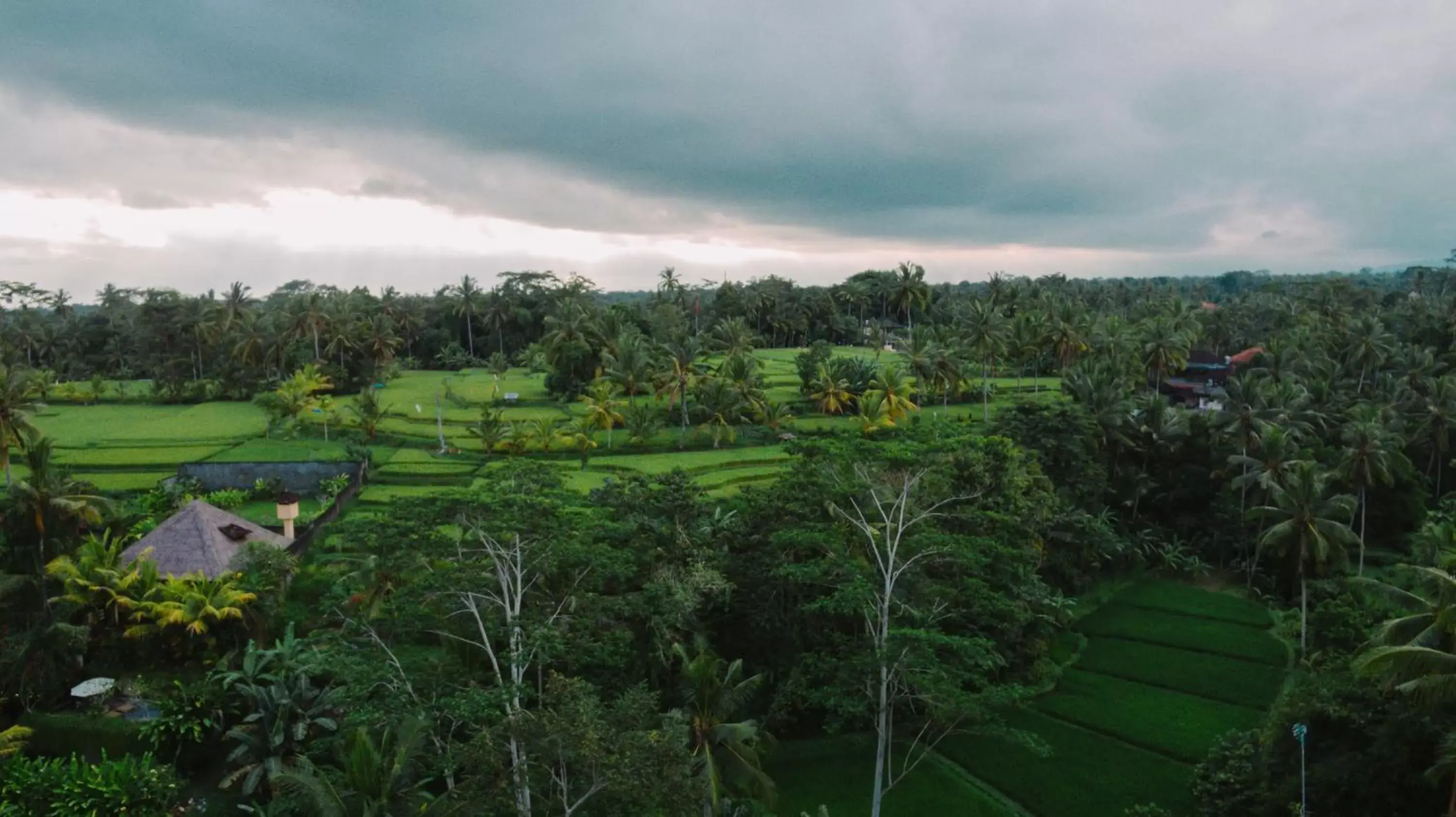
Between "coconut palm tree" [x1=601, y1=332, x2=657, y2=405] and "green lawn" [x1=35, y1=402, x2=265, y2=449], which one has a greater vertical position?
"coconut palm tree" [x1=601, y1=332, x2=657, y2=405]

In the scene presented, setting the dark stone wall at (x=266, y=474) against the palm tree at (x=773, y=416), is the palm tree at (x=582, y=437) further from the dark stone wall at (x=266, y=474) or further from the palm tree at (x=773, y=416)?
the dark stone wall at (x=266, y=474)

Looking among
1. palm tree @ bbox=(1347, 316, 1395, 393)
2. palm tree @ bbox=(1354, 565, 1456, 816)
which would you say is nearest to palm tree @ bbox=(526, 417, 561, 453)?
palm tree @ bbox=(1354, 565, 1456, 816)

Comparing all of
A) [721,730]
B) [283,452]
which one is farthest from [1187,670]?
[283,452]

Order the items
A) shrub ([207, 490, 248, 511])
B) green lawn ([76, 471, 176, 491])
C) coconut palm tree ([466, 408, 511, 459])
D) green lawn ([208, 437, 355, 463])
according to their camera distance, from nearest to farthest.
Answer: shrub ([207, 490, 248, 511]) → green lawn ([76, 471, 176, 491]) → green lawn ([208, 437, 355, 463]) → coconut palm tree ([466, 408, 511, 459])

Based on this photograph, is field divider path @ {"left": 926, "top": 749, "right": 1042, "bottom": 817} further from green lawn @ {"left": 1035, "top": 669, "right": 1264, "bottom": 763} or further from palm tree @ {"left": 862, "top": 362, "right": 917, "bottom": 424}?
palm tree @ {"left": 862, "top": 362, "right": 917, "bottom": 424}

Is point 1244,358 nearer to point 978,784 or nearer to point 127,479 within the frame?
point 978,784

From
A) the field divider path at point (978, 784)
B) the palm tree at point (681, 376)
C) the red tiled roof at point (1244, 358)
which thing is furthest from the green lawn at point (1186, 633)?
the red tiled roof at point (1244, 358)
